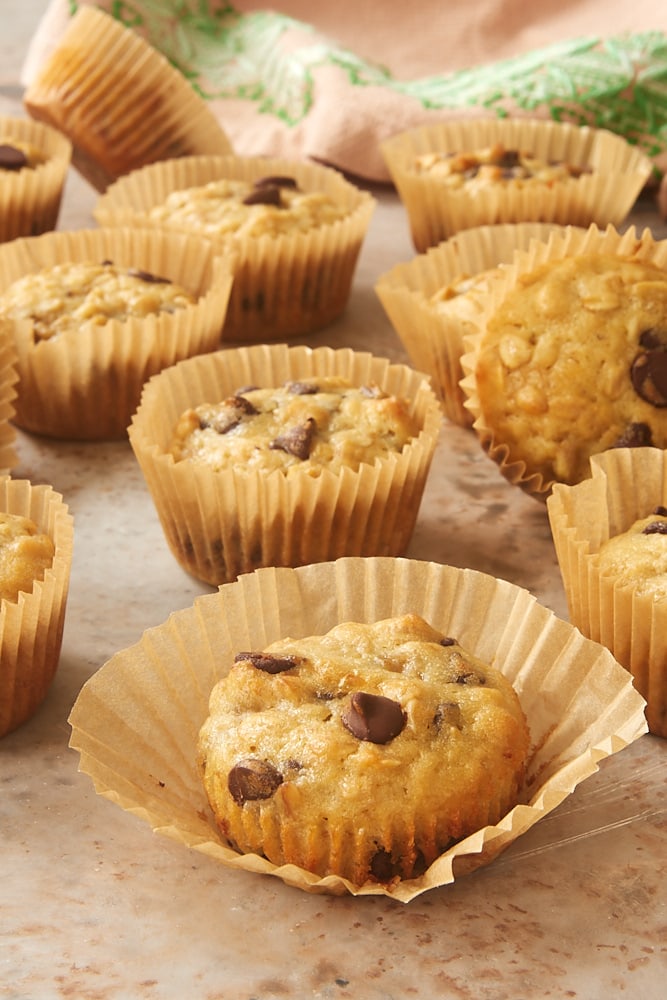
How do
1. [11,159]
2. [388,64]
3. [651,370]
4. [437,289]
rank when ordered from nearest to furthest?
[651,370] < [437,289] < [11,159] < [388,64]

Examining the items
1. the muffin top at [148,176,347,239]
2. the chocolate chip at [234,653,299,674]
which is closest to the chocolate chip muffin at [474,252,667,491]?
the chocolate chip at [234,653,299,674]

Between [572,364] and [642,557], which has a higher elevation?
[572,364]

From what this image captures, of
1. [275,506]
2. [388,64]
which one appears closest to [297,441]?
[275,506]

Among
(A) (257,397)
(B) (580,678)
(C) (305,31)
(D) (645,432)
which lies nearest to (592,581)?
(B) (580,678)

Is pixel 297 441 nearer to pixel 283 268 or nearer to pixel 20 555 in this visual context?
pixel 20 555

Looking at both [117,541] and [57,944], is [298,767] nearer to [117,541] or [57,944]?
[57,944]

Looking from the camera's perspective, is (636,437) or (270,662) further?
(636,437)

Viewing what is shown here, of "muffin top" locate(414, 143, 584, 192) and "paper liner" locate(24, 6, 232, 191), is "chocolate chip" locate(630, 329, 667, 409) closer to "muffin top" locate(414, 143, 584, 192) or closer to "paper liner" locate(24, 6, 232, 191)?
"muffin top" locate(414, 143, 584, 192)
